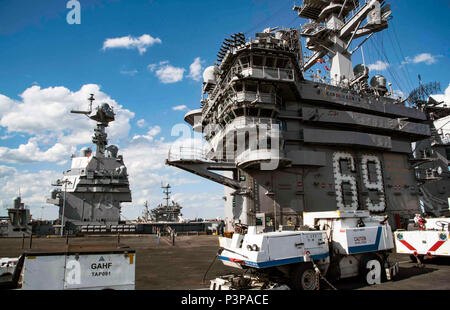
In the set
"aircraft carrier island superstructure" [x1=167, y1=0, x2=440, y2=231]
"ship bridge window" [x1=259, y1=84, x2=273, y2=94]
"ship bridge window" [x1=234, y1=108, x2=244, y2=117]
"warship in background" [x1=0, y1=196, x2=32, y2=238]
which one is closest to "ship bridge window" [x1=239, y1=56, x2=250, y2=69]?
"aircraft carrier island superstructure" [x1=167, y1=0, x2=440, y2=231]

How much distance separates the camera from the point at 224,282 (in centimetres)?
789

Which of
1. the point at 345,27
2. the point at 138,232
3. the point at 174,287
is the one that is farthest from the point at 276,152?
the point at 138,232

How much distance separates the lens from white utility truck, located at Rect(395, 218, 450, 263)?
11884 millimetres

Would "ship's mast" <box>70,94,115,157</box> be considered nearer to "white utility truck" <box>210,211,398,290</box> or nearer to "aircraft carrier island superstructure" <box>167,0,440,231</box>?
"aircraft carrier island superstructure" <box>167,0,440,231</box>

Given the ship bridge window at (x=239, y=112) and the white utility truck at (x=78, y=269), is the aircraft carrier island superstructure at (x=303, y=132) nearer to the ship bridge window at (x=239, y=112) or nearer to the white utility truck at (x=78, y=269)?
the ship bridge window at (x=239, y=112)

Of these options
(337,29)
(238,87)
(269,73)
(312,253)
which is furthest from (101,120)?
(312,253)

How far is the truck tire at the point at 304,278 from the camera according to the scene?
7996 millimetres

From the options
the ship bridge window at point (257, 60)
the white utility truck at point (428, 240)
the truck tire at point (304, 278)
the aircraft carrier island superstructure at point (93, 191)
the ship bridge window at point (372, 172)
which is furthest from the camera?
the aircraft carrier island superstructure at point (93, 191)

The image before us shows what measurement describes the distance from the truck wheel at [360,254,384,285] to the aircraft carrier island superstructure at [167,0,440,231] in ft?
40.9

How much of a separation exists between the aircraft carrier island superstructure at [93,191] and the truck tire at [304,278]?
33.9 meters

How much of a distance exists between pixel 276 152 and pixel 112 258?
17183 mm

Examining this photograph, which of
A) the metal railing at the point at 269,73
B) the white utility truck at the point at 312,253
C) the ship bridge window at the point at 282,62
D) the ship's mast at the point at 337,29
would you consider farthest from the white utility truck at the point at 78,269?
the ship's mast at the point at 337,29

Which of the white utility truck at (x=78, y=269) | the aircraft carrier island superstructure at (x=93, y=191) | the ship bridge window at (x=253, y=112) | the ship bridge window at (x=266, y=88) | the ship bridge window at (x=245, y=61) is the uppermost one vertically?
the ship bridge window at (x=245, y=61)
